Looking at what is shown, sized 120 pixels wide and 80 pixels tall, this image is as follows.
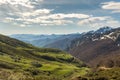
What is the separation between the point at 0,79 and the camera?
196 metres

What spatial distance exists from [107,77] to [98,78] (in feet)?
13.0

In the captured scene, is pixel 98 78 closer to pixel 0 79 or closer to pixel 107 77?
pixel 107 77

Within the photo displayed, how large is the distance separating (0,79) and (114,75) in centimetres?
9057

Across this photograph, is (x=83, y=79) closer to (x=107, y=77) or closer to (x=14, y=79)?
(x=107, y=77)

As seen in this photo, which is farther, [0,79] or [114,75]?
[0,79]

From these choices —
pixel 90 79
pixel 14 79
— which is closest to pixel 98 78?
pixel 90 79

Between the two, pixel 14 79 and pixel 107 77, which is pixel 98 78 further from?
pixel 14 79

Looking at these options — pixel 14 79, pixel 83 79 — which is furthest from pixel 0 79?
pixel 83 79

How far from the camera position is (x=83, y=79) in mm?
129500

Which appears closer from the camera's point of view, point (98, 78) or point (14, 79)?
point (98, 78)

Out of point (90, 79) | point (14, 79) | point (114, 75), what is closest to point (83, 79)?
point (90, 79)

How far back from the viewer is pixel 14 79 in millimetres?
199250

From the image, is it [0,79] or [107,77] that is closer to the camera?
[107,77]

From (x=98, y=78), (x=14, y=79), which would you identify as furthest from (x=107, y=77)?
(x=14, y=79)
